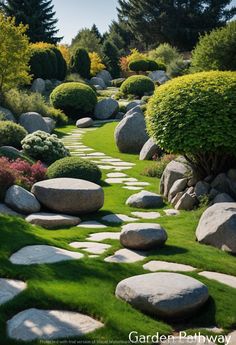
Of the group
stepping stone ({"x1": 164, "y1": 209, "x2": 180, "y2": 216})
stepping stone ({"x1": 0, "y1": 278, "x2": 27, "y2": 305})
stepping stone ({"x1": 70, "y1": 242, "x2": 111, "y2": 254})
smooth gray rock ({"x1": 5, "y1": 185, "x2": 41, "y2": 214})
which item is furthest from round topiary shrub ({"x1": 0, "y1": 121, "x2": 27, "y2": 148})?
stepping stone ({"x1": 0, "y1": 278, "x2": 27, "y2": 305})

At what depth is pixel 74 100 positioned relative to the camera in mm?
25062

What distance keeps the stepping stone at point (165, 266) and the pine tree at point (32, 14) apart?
4088 cm

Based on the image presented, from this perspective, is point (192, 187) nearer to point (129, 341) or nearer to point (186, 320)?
point (186, 320)

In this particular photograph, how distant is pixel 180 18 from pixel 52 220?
4981 cm

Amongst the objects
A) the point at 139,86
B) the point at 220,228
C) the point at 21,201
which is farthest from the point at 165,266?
the point at 139,86

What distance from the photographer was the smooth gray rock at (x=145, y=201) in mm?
9125

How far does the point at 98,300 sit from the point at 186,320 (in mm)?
844

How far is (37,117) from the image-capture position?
60.2 feet

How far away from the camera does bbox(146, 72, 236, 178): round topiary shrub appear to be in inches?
328

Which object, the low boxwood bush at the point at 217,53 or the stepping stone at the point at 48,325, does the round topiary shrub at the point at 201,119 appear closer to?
the stepping stone at the point at 48,325

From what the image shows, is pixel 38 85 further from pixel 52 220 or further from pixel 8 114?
pixel 52 220

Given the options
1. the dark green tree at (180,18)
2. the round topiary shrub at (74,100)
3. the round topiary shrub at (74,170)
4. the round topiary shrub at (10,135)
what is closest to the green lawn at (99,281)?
the round topiary shrub at (74,170)

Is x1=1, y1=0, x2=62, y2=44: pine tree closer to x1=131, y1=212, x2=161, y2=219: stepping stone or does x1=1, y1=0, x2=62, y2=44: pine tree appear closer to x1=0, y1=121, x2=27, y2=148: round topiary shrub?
x1=0, y1=121, x2=27, y2=148: round topiary shrub

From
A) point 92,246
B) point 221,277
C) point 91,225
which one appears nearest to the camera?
point 221,277
